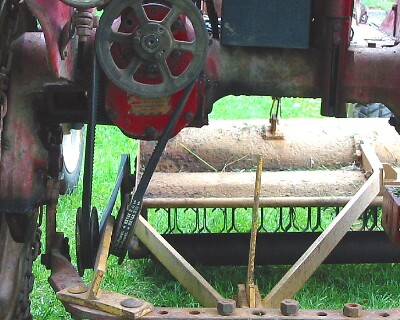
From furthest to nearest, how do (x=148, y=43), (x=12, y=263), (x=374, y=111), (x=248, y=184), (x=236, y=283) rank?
(x=374, y=111) < (x=236, y=283) < (x=248, y=184) < (x=12, y=263) < (x=148, y=43)

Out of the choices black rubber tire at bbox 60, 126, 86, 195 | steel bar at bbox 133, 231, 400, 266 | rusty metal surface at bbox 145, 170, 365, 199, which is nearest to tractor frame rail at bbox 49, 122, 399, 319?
rusty metal surface at bbox 145, 170, 365, 199

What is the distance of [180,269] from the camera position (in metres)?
3.15

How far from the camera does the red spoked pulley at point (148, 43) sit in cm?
231

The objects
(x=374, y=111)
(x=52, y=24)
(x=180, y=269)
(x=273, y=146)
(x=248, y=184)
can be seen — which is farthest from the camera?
(x=374, y=111)

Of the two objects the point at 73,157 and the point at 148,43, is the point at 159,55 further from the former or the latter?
the point at 73,157

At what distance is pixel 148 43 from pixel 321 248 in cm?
121

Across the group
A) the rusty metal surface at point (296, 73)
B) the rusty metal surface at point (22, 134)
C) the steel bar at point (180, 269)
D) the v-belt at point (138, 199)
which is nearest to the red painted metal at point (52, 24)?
the rusty metal surface at point (22, 134)

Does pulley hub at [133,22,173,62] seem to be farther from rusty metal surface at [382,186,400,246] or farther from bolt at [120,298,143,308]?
rusty metal surface at [382,186,400,246]

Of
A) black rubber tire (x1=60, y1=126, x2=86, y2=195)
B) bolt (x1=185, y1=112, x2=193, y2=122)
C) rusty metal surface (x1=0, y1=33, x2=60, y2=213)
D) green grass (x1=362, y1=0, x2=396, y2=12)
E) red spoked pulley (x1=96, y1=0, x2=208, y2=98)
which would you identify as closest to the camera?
red spoked pulley (x1=96, y1=0, x2=208, y2=98)

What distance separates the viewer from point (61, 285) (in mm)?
2619

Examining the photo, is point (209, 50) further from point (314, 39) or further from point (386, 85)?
point (386, 85)

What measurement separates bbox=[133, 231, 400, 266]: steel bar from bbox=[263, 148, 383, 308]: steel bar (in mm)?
389

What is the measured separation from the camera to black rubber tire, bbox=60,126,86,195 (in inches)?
199

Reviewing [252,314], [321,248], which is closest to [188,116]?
[252,314]
